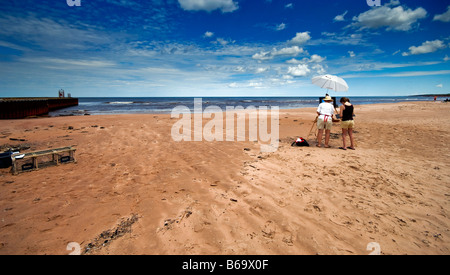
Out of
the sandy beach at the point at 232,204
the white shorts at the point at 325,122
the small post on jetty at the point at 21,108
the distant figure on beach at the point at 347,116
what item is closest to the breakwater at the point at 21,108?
the small post on jetty at the point at 21,108

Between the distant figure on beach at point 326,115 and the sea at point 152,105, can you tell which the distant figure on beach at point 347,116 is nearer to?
the distant figure on beach at point 326,115

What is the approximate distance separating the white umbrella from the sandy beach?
301 centimetres

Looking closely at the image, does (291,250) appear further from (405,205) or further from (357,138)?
(357,138)

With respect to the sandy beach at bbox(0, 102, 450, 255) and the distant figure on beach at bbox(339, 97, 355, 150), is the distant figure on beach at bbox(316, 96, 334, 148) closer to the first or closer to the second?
the distant figure on beach at bbox(339, 97, 355, 150)

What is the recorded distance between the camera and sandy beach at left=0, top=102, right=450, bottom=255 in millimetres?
2773

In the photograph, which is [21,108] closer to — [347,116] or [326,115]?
[326,115]

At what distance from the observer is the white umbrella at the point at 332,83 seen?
27.0 feet

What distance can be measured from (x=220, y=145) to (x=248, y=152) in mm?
1501

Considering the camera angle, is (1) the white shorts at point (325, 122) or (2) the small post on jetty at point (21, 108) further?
(2) the small post on jetty at point (21, 108)

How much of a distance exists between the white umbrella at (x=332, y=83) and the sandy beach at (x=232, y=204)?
3007mm

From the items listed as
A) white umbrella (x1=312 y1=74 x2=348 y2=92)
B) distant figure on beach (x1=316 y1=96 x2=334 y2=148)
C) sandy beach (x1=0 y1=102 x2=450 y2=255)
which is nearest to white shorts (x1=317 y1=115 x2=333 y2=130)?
distant figure on beach (x1=316 y1=96 x2=334 y2=148)

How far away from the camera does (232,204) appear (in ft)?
12.4

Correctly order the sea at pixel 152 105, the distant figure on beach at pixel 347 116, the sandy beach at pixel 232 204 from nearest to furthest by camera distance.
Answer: the sandy beach at pixel 232 204 < the distant figure on beach at pixel 347 116 < the sea at pixel 152 105

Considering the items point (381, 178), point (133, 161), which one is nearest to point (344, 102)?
point (381, 178)
